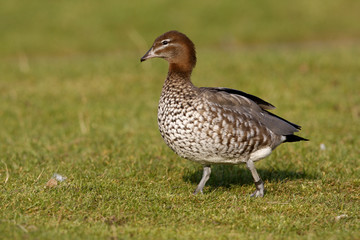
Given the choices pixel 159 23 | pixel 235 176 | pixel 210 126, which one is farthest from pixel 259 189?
pixel 159 23

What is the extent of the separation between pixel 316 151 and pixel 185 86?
3.19m

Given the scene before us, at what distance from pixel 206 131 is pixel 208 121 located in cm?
13

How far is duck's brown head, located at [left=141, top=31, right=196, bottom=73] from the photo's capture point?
21.4 ft

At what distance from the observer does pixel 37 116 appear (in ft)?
35.9

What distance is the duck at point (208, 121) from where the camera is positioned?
19.4 ft

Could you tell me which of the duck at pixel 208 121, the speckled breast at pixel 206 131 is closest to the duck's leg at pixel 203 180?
the duck at pixel 208 121

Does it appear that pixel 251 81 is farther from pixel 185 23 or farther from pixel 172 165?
pixel 185 23

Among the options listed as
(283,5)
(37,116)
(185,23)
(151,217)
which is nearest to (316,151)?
(151,217)

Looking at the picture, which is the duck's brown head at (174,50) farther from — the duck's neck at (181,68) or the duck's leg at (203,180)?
the duck's leg at (203,180)

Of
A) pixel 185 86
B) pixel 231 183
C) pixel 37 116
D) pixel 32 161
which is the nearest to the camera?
pixel 185 86

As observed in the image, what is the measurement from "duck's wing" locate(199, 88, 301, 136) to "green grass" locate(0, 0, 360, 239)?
2.72 ft

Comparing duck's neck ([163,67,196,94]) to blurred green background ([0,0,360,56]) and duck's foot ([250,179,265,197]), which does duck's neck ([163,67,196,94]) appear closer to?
duck's foot ([250,179,265,197])

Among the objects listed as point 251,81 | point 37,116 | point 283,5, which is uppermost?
point 283,5

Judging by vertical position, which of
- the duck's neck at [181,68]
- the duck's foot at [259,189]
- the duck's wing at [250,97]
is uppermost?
the duck's neck at [181,68]
